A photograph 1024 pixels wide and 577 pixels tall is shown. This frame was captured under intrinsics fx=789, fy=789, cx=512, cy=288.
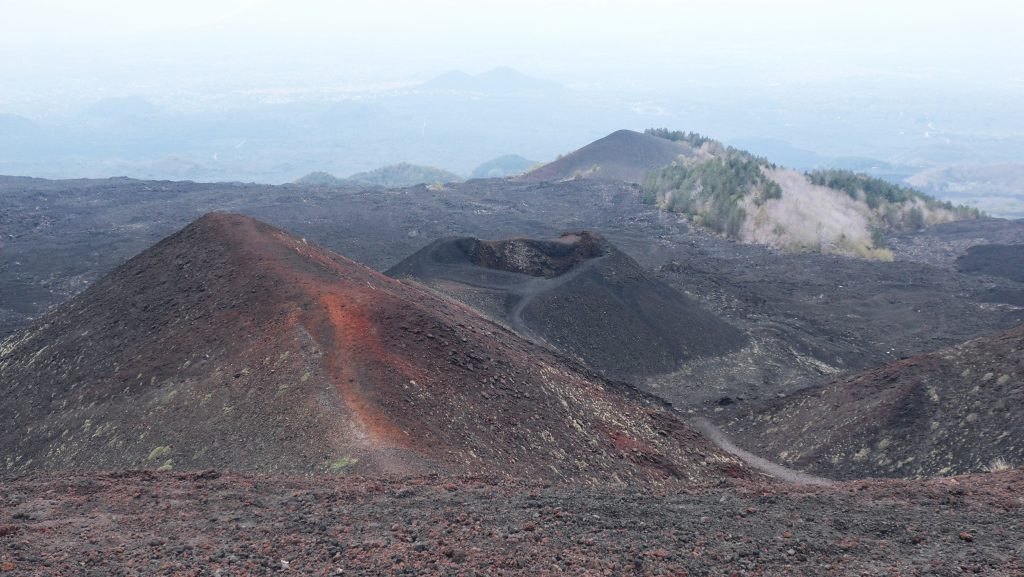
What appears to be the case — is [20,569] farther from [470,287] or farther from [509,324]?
[470,287]

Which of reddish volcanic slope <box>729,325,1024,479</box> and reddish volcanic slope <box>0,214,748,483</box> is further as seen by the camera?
reddish volcanic slope <box>729,325,1024,479</box>

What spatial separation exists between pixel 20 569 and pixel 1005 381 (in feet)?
81.7

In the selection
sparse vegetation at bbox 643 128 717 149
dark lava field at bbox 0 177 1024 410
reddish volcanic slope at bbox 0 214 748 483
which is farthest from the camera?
sparse vegetation at bbox 643 128 717 149

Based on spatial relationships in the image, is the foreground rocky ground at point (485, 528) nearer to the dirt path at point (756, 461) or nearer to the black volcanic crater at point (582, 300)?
the dirt path at point (756, 461)

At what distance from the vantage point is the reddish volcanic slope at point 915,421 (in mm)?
21875

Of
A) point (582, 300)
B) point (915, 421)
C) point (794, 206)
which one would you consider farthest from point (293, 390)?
point (794, 206)

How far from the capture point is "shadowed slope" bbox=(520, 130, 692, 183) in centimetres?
10462

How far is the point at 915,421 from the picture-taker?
24.1 m

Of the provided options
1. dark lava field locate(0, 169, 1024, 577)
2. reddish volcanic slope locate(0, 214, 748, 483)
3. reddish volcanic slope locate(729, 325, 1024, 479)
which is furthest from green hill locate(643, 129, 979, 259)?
reddish volcanic slope locate(0, 214, 748, 483)

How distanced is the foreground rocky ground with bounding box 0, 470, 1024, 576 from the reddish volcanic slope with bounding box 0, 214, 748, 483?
223 cm

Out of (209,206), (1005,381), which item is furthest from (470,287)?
(209,206)

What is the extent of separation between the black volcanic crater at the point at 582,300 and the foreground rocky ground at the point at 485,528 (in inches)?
798

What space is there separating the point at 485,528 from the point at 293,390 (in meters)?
7.61

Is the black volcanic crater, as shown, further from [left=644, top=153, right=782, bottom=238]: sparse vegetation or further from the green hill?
[left=644, top=153, right=782, bottom=238]: sparse vegetation
